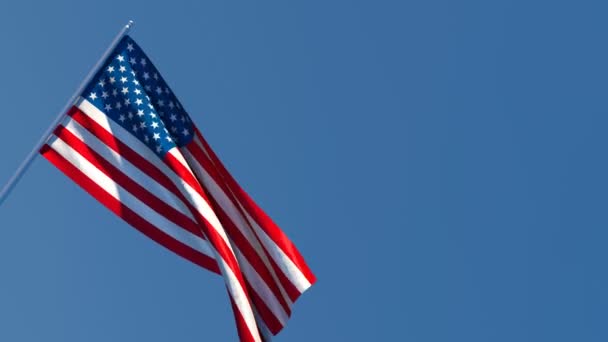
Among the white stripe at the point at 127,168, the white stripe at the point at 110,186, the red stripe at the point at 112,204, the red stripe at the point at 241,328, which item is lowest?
the red stripe at the point at 241,328

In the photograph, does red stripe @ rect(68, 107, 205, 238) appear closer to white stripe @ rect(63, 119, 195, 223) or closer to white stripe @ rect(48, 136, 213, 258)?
white stripe @ rect(63, 119, 195, 223)

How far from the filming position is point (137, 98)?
2019 cm

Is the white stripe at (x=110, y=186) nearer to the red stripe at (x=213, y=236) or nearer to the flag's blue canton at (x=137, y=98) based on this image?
the red stripe at (x=213, y=236)

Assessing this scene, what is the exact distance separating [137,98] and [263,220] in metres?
3.04

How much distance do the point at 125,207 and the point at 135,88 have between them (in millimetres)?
2120

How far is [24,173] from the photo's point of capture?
1908 centimetres

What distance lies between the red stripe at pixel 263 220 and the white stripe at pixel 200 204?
2.95 ft

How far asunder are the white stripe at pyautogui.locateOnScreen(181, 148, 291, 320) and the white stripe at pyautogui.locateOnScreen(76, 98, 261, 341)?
60 centimetres

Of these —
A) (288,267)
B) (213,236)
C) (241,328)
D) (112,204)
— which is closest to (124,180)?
(112,204)

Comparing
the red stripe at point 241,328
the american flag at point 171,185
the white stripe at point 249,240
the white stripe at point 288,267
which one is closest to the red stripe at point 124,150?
the american flag at point 171,185

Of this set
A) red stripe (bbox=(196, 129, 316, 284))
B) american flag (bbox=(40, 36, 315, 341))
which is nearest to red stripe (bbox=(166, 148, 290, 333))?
american flag (bbox=(40, 36, 315, 341))

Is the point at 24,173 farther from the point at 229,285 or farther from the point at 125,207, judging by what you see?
the point at 229,285

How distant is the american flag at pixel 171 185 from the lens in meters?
19.6

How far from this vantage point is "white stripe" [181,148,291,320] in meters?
20.5
